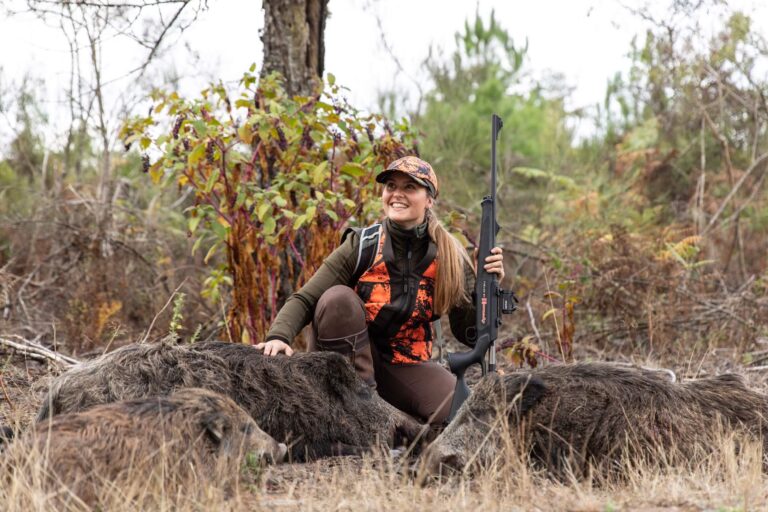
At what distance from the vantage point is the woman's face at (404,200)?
4.64 m

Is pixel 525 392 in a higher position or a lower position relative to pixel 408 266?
lower

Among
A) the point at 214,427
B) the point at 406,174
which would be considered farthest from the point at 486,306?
the point at 214,427

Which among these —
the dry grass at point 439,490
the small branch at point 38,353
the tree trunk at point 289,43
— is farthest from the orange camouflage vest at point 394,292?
the tree trunk at point 289,43

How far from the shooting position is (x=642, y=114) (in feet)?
48.7

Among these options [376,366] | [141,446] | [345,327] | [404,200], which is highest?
[404,200]

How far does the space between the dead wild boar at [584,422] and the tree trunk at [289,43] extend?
3.58 metres

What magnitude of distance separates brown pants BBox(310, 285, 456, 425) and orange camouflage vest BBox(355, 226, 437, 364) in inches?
5.6

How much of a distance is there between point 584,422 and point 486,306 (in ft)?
3.08

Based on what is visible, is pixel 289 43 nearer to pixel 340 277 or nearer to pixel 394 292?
pixel 340 277

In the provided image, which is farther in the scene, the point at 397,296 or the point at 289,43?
the point at 289,43

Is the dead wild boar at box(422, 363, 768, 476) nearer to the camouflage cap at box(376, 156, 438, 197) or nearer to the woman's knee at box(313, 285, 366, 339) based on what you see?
the woman's knee at box(313, 285, 366, 339)

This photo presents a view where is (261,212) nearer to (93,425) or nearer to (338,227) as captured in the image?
(338,227)

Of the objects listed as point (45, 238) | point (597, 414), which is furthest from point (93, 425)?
point (45, 238)

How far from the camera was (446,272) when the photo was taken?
4684mm
